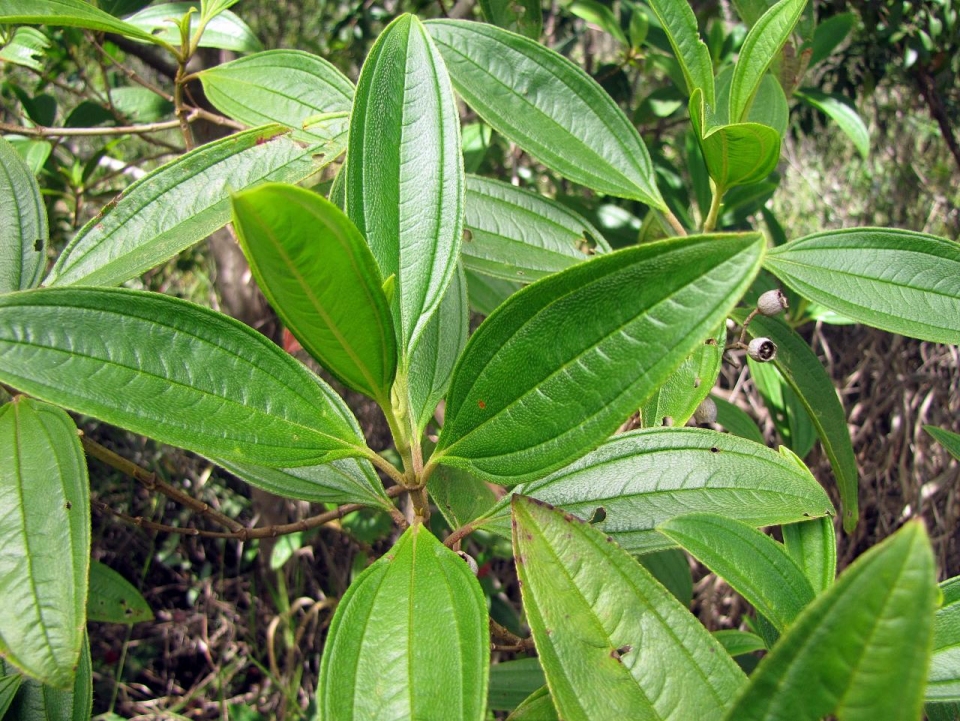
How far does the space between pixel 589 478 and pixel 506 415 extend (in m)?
0.15

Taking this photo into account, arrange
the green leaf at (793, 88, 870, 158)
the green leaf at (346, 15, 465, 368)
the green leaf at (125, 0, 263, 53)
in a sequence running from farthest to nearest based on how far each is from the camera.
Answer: the green leaf at (793, 88, 870, 158) → the green leaf at (125, 0, 263, 53) → the green leaf at (346, 15, 465, 368)

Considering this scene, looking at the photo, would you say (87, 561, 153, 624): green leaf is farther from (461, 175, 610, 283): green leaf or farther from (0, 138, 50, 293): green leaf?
(461, 175, 610, 283): green leaf

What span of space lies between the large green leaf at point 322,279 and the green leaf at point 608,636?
5.6 inches

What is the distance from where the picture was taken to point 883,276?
0.65 meters

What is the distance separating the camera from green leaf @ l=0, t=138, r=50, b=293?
60cm

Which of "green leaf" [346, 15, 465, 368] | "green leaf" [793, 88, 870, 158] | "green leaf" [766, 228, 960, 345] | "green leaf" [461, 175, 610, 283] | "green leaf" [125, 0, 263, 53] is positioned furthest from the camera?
"green leaf" [793, 88, 870, 158]

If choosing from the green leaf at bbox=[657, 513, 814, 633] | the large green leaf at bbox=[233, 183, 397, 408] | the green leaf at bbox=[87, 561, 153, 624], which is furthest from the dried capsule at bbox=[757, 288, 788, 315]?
the green leaf at bbox=[87, 561, 153, 624]

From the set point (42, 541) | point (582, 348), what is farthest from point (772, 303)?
point (42, 541)

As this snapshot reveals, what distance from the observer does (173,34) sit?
926 millimetres

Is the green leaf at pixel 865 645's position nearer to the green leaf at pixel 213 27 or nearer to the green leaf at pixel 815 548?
the green leaf at pixel 815 548

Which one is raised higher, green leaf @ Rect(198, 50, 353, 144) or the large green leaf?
green leaf @ Rect(198, 50, 353, 144)

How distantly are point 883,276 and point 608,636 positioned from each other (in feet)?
1.45

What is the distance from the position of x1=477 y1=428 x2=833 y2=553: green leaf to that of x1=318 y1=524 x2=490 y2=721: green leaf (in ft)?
0.32

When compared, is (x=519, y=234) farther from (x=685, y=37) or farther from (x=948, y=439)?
(x=948, y=439)
